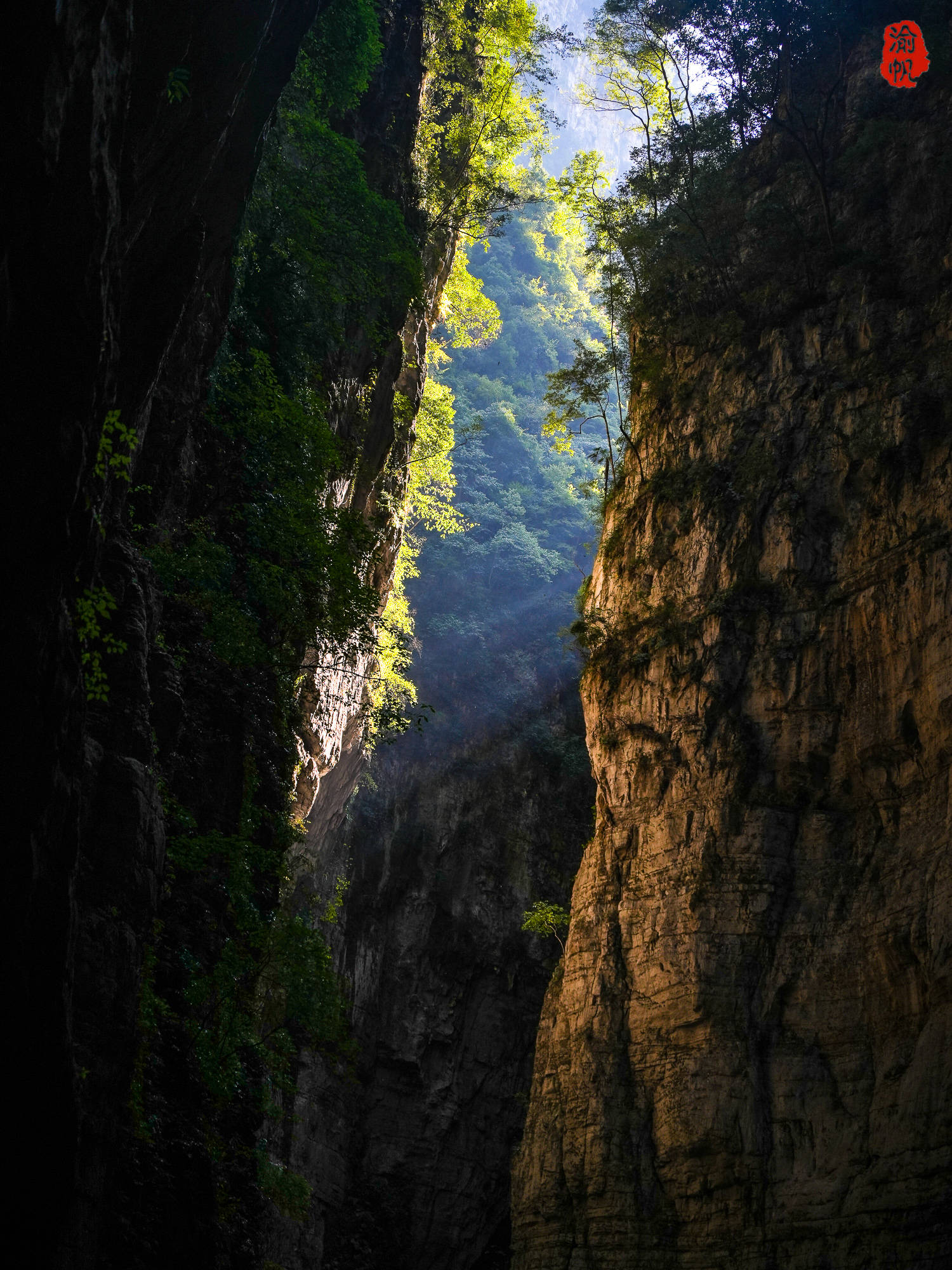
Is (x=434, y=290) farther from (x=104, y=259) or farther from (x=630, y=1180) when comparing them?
(x=104, y=259)

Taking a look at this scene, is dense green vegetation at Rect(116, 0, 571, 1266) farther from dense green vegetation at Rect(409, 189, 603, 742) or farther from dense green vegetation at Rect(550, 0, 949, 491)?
dense green vegetation at Rect(409, 189, 603, 742)

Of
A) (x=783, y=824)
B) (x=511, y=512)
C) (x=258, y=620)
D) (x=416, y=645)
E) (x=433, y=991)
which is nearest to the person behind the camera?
(x=258, y=620)

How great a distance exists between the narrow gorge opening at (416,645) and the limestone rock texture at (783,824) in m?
0.07

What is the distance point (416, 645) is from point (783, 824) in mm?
16103

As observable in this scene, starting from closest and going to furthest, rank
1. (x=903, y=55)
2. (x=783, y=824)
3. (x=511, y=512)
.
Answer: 1. (x=783, y=824)
2. (x=903, y=55)
3. (x=511, y=512)

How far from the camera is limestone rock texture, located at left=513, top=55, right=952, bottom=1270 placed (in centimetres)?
1294

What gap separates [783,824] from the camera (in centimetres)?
1501

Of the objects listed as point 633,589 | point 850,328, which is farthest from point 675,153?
point 633,589

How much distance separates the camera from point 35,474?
519 cm

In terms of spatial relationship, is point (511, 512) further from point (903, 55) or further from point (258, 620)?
point (258, 620)

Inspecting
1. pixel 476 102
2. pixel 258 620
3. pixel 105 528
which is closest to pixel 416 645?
pixel 476 102

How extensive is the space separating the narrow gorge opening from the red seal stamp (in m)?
0.12

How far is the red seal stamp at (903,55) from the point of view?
62.6 feet

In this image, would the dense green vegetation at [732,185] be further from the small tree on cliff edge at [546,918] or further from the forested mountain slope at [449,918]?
the small tree on cliff edge at [546,918]
